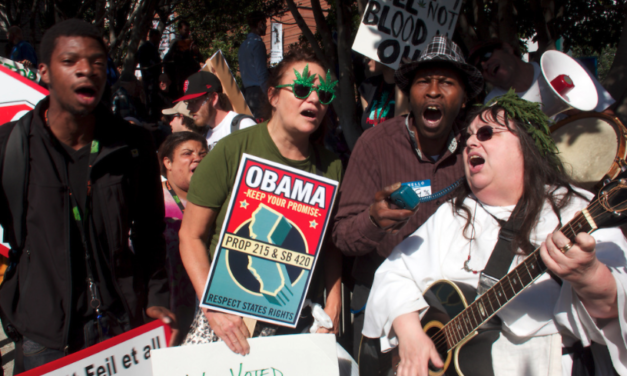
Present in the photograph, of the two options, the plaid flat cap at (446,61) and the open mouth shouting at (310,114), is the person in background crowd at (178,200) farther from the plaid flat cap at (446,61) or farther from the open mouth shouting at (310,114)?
the plaid flat cap at (446,61)

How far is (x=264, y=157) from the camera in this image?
7.07 ft

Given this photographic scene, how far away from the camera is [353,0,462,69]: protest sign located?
3.48 meters

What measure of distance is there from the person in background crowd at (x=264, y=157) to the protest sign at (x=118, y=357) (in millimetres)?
168

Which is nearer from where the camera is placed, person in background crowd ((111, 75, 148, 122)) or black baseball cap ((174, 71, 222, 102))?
black baseball cap ((174, 71, 222, 102))

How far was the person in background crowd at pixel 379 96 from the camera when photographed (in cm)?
387

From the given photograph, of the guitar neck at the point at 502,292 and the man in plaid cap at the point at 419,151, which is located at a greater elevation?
the man in plaid cap at the point at 419,151

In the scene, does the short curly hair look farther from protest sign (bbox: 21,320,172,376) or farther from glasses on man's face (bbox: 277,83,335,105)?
protest sign (bbox: 21,320,172,376)

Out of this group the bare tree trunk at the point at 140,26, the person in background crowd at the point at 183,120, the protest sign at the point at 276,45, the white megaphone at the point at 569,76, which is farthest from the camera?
the protest sign at the point at 276,45

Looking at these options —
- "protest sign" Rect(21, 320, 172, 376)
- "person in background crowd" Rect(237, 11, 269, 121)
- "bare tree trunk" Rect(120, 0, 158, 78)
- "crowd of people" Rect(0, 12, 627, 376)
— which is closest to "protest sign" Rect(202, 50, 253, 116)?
"person in background crowd" Rect(237, 11, 269, 121)

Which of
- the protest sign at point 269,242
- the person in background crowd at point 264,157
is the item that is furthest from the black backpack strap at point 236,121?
the protest sign at point 269,242

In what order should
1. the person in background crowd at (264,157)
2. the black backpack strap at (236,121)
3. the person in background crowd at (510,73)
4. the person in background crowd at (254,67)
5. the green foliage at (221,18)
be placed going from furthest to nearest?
the green foliage at (221,18)
the person in background crowd at (254,67)
the black backpack strap at (236,121)
the person in background crowd at (510,73)
the person in background crowd at (264,157)

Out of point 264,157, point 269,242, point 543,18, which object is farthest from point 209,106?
point 543,18

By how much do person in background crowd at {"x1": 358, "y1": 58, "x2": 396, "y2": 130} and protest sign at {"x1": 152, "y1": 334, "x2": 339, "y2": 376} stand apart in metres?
2.36

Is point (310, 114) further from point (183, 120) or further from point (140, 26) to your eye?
point (140, 26)
